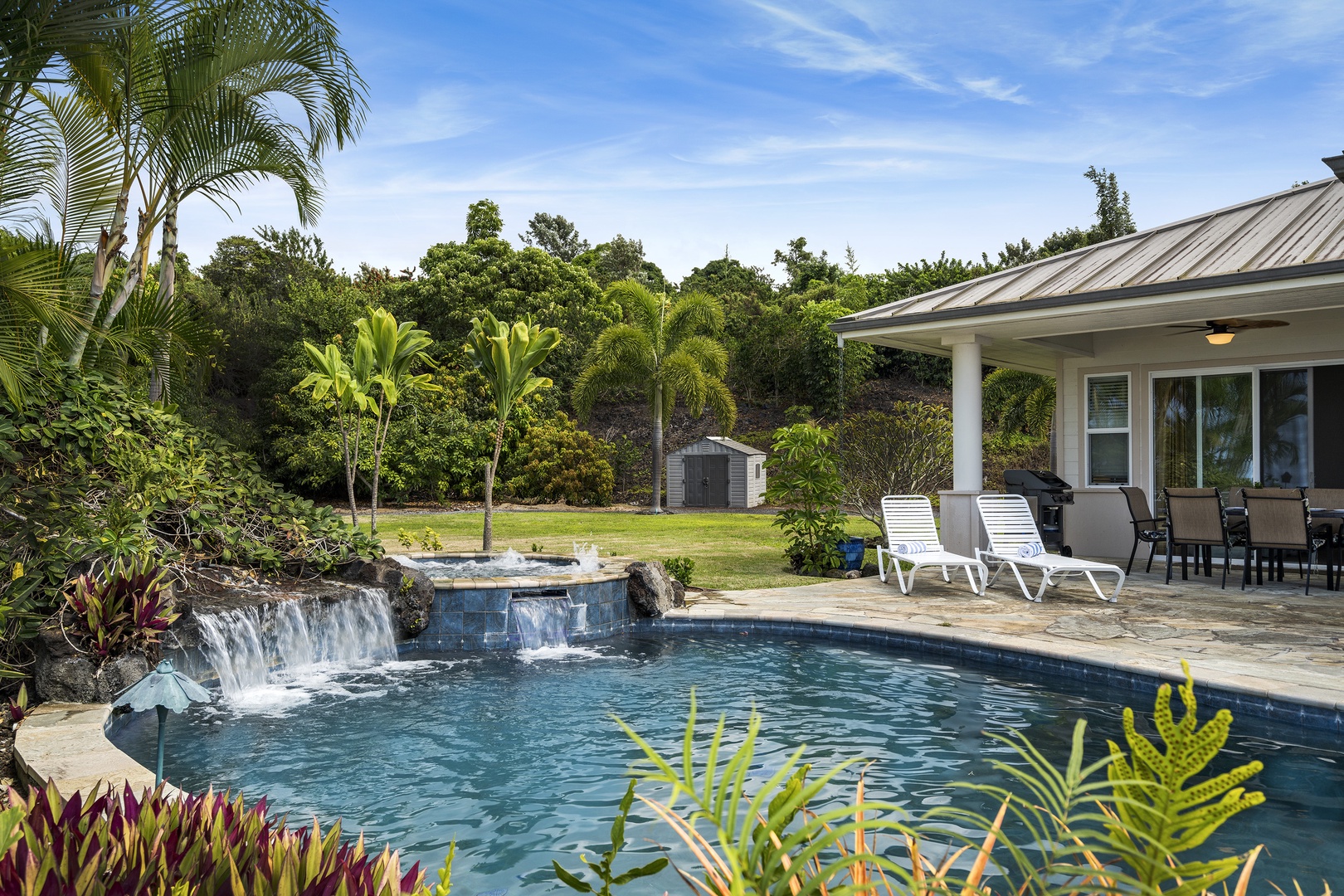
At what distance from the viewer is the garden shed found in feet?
79.0

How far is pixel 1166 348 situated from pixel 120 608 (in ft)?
38.2

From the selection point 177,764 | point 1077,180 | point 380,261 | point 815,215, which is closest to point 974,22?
point 1077,180

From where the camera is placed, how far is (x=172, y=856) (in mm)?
1746

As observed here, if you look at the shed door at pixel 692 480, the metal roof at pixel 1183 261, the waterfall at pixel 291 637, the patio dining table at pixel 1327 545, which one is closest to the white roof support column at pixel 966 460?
the metal roof at pixel 1183 261

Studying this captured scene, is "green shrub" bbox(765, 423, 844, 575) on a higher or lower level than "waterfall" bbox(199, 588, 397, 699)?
higher

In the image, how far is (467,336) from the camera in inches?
1080

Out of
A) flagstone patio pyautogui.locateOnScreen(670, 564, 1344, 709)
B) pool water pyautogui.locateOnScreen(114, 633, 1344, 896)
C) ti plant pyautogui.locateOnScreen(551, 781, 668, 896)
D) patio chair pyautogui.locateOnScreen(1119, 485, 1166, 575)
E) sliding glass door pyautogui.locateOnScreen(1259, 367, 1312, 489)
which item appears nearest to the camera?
ti plant pyautogui.locateOnScreen(551, 781, 668, 896)

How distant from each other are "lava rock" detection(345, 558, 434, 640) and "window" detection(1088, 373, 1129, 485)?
910 centimetres

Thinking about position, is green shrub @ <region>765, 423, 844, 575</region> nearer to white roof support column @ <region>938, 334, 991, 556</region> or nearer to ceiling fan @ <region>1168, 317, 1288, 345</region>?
white roof support column @ <region>938, 334, 991, 556</region>

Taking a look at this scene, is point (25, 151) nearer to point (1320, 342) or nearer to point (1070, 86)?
point (1320, 342)

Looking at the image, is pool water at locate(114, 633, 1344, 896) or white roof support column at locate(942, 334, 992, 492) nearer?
pool water at locate(114, 633, 1344, 896)

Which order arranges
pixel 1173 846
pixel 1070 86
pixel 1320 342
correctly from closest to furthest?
pixel 1173 846
pixel 1320 342
pixel 1070 86

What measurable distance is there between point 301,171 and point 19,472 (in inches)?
152

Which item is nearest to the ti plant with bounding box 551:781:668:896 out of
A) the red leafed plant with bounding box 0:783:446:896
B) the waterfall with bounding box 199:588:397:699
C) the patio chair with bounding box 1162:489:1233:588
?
the red leafed plant with bounding box 0:783:446:896
